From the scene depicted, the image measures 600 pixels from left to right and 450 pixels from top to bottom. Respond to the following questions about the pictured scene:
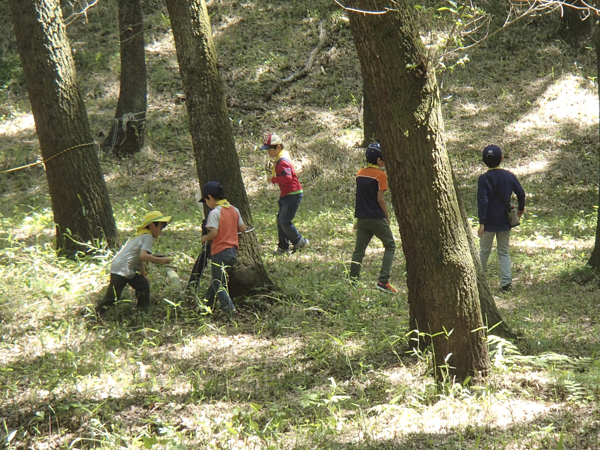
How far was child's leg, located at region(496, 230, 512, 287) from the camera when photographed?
791 cm

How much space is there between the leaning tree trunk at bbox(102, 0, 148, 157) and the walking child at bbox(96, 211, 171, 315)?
30.4 ft

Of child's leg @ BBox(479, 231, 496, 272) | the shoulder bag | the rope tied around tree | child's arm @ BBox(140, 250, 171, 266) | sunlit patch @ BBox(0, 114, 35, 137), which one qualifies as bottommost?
child's leg @ BBox(479, 231, 496, 272)

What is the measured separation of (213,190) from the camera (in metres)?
6.36

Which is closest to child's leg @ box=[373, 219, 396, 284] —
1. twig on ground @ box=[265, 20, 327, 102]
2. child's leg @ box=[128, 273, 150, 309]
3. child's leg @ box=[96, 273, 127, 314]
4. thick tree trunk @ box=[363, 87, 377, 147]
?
child's leg @ box=[128, 273, 150, 309]

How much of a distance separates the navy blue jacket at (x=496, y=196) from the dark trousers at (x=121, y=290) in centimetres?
471

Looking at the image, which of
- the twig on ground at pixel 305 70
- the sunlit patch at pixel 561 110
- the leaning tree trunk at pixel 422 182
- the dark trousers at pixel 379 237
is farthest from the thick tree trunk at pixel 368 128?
the leaning tree trunk at pixel 422 182

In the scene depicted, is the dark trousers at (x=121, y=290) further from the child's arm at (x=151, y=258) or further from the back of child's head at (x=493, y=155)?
the back of child's head at (x=493, y=155)

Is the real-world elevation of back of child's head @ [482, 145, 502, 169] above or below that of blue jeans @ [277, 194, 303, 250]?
above

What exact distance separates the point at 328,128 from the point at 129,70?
18.7 ft

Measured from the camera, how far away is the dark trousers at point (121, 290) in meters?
6.26

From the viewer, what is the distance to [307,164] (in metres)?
14.6

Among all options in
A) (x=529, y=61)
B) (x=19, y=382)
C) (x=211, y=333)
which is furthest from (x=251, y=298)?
(x=529, y=61)

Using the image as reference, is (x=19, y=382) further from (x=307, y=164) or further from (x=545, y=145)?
(x=545, y=145)

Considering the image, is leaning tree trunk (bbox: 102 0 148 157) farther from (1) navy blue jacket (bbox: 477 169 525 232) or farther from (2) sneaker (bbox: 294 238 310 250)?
(1) navy blue jacket (bbox: 477 169 525 232)
